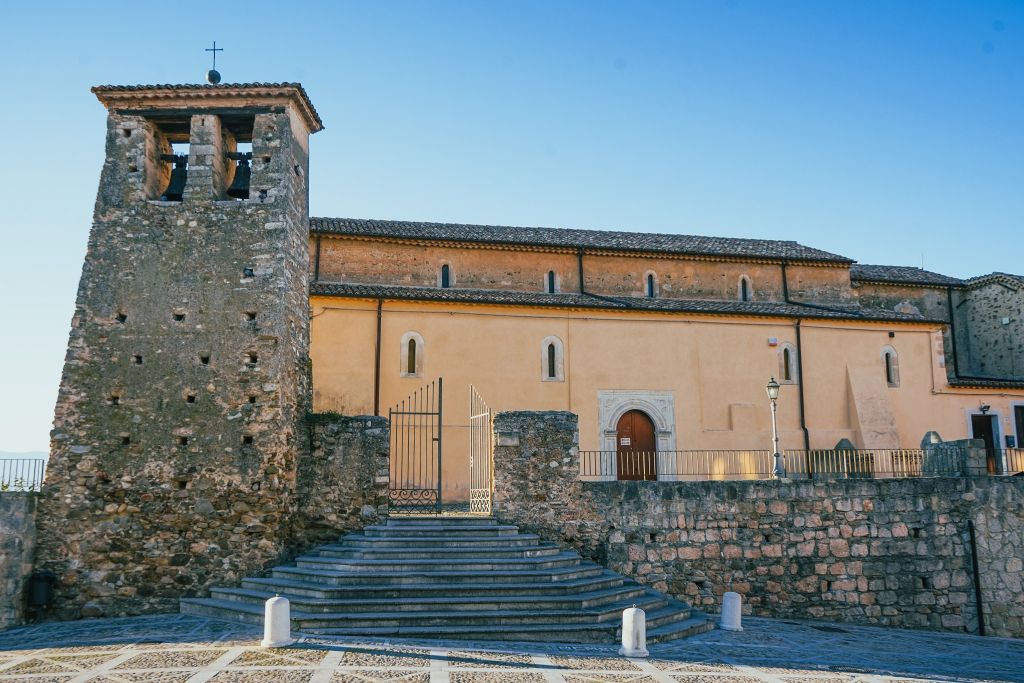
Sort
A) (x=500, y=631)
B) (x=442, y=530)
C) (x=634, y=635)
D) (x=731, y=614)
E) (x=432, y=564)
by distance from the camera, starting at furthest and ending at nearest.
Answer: (x=442, y=530) → (x=731, y=614) → (x=432, y=564) → (x=500, y=631) → (x=634, y=635)

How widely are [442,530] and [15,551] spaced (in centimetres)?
673

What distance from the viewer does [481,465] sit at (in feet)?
63.2

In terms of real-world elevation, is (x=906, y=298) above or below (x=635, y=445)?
above

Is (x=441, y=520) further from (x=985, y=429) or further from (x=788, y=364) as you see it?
(x=985, y=429)

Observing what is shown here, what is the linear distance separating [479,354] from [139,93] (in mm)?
10796

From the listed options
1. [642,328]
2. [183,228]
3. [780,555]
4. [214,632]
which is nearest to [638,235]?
[642,328]

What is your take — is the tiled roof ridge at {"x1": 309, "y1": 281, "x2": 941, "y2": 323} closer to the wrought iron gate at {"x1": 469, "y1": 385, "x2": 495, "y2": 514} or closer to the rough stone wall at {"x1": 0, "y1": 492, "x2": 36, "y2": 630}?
the wrought iron gate at {"x1": 469, "y1": 385, "x2": 495, "y2": 514}

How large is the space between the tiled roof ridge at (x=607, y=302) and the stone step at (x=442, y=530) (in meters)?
8.81

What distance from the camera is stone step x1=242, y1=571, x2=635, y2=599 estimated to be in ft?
41.2

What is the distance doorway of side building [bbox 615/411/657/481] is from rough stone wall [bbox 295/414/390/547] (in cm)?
958

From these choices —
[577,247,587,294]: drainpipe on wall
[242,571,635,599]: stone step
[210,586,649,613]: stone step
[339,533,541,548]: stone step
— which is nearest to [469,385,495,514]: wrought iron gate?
[339,533,541,548]: stone step

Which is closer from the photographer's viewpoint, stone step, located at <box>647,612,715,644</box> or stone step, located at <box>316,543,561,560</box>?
stone step, located at <box>647,612,715,644</box>

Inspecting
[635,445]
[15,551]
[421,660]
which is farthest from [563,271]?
[421,660]

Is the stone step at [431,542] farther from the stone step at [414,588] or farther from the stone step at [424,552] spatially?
the stone step at [414,588]
